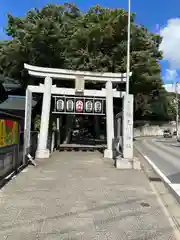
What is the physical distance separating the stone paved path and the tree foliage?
16145mm

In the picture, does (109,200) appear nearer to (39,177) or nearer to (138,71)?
(39,177)

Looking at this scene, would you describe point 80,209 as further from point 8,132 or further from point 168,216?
point 8,132

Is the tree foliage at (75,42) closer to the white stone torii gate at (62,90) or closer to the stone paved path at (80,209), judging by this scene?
the white stone torii gate at (62,90)

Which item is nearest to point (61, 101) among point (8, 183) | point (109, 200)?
point (8, 183)

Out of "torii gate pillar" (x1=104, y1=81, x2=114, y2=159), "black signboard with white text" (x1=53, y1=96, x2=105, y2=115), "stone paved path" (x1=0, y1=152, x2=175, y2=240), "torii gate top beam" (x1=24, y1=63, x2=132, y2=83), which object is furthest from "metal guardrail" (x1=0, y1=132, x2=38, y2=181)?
"torii gate top beam" (x1=24, y1=63, x2=132, y2=83)

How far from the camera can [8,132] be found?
8.95 m

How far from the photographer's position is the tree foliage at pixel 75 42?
2462 cm

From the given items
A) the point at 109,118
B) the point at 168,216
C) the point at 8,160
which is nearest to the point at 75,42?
the point at 109,118

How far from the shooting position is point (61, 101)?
16.8 metres

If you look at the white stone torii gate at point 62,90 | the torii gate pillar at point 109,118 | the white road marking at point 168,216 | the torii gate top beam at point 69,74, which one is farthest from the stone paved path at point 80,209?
the torii gate top beam at point 69,74

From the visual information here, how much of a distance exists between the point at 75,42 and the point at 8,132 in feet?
57.1

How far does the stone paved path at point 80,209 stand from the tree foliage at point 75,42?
16.1 metres

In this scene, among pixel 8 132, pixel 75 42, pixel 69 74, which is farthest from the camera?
pixel 75 42

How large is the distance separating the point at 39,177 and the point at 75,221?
15.6 feet
